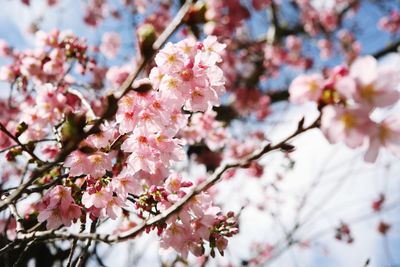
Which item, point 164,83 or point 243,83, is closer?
point 164,83

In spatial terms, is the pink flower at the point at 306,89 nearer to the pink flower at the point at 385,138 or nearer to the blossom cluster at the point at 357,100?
the blossom cluster at the point at 357,100

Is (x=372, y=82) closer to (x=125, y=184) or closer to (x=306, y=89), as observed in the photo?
(x=306, y=89)

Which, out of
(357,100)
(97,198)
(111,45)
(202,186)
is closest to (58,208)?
(97,198)

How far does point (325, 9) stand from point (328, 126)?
10523 millimetres

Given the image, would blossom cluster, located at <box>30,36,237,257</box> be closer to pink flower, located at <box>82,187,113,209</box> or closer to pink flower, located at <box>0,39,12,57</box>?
pink flower, located at <box>82,187,113,209</box>

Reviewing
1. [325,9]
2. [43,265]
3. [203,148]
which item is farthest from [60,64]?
[325,9]

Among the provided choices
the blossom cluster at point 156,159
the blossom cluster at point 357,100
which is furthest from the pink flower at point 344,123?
the blossom cluster at point 156,159

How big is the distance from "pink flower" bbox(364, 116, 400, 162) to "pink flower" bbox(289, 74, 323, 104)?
7.3 inches

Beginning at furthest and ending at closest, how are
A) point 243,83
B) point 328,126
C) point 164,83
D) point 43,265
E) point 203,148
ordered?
1. point 243,83
2. point 203,148
3. point 43,265
4. point 164,83
5. point 328,126

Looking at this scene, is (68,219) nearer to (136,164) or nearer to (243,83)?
(136,164)

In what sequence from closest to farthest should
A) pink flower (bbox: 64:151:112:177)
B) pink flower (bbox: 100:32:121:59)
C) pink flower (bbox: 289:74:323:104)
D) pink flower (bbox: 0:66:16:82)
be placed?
pink flower (bbox: 289:74:323:104) → pink flower (bbox: 64:151:112:177) → pink flower (bbox: 0:66:16:82) → pink flower (bbox: 100:32:121:59)

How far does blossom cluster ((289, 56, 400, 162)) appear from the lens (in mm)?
901

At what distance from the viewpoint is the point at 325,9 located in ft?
33.8

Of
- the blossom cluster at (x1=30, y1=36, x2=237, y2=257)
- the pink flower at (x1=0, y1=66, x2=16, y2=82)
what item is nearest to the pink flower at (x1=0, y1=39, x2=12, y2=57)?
the pink flower at (x1=0, y1=66, x2=16, y2=82)
